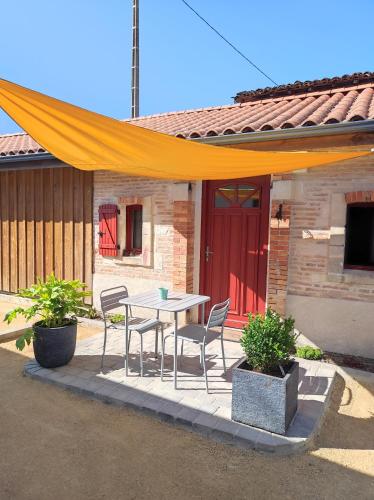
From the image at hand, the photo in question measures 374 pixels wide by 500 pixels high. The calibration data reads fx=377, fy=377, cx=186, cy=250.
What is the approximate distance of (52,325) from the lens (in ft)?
15.4

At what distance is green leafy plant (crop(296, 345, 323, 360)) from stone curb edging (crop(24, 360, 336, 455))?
62 cm

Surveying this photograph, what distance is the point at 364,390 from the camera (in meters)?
4.30

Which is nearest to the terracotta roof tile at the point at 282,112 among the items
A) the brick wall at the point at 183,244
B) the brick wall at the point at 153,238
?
the brick wall at the point at 153,238

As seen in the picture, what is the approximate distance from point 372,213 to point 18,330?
573cm

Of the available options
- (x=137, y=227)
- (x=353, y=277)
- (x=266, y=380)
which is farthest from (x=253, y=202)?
(x=266, y=380)

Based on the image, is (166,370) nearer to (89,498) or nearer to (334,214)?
(89,498)

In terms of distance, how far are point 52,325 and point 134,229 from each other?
2933 mm

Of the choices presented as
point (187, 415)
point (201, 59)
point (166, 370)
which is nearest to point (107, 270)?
point (166, 370)

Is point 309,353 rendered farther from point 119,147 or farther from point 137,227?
point 137,227

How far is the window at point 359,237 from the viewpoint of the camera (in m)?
5.35

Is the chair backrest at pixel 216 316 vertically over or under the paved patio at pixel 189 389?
over

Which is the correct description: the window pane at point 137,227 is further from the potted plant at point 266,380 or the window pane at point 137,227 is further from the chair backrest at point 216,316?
the potted plant at point 266,380

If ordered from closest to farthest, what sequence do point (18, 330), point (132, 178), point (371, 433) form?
point (371, 433) < point (18, 330) < point (132, 178)

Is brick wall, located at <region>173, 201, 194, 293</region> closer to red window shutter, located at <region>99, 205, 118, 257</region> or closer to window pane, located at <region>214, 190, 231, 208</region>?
window pane, located at <region>214, 190, 231, 208</region>
